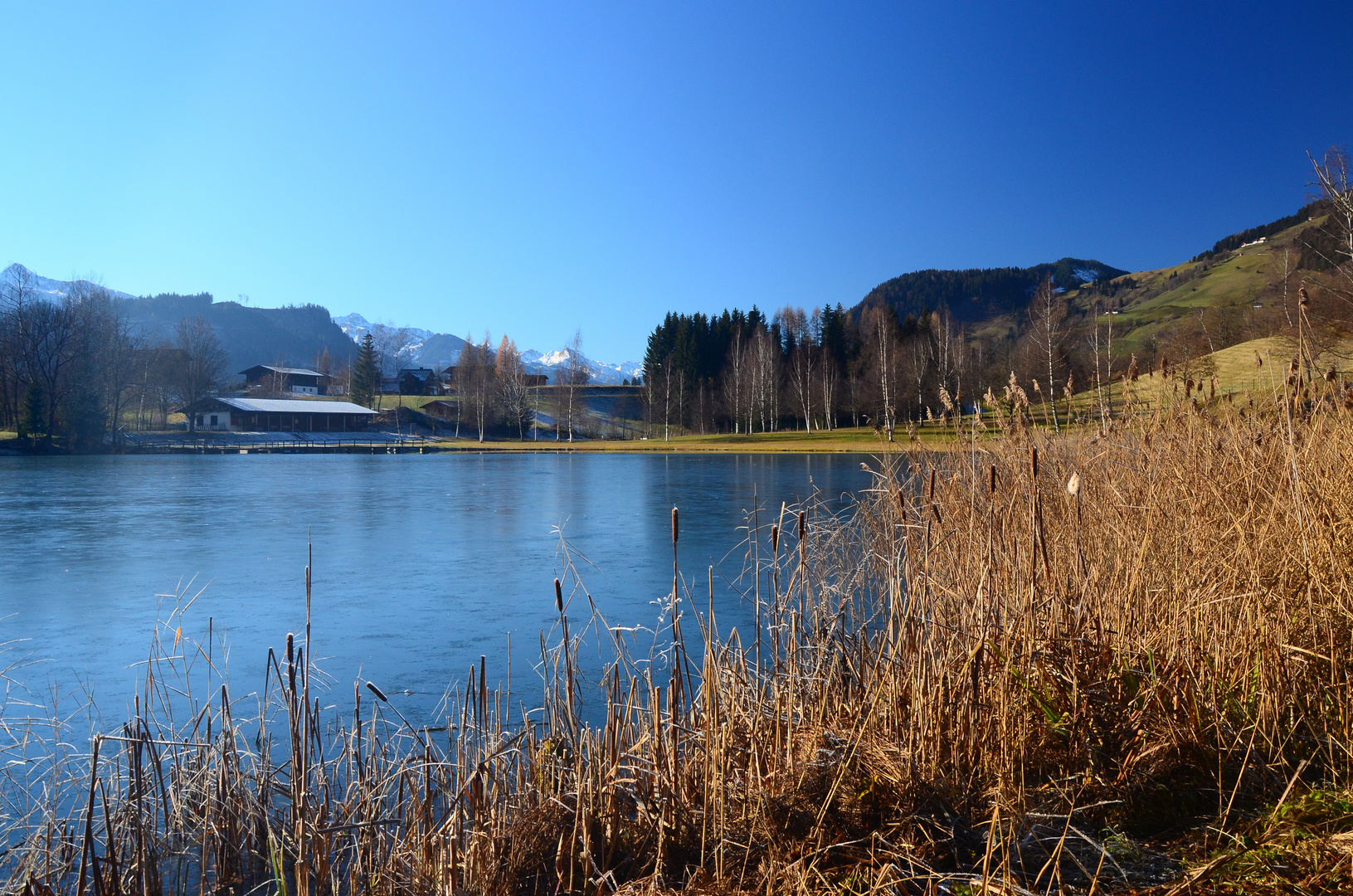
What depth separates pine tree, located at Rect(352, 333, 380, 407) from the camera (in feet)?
261

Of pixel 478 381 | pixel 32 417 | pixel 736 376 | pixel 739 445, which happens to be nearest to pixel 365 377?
pixel 478 381

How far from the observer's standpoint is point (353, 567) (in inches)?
446

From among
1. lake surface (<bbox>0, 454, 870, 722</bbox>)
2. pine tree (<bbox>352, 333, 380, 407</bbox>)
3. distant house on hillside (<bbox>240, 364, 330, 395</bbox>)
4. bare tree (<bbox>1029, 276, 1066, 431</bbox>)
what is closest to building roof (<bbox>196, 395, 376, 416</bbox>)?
pine tree (<bbox>352, 333, 380, 407</bbox>)

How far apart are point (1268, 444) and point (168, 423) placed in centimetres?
7218

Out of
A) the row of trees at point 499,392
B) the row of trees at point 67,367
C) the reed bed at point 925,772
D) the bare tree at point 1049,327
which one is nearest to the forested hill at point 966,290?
the row of trees at point 499,392

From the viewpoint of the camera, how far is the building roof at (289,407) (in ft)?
208

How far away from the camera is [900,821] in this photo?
2.31 meters

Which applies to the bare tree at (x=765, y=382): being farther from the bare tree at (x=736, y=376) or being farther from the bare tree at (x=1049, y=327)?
the bare tree at (x=1049, y=327)

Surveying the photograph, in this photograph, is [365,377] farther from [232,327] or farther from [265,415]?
[232,327]

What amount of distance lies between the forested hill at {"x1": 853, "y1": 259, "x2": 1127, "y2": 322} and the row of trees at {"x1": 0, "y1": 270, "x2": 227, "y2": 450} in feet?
463

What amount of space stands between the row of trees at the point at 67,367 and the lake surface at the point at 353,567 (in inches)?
822

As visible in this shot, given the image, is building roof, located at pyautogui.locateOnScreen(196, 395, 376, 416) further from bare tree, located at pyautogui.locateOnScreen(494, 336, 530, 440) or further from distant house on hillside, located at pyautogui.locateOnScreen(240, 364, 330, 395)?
distant house on hillside, located at pyautogui.locateOnScreen(240, 364, 330, 395)

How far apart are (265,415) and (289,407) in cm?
191

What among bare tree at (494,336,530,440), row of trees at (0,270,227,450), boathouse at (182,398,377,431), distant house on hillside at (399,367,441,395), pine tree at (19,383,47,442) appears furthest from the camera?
distant house on hillside at (399,367,441,395)
